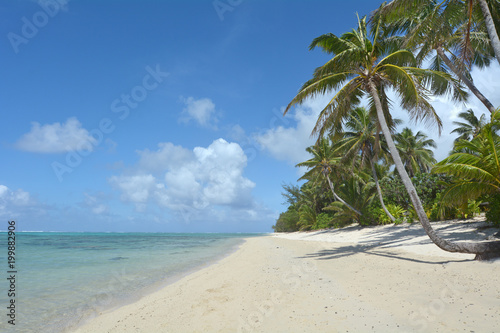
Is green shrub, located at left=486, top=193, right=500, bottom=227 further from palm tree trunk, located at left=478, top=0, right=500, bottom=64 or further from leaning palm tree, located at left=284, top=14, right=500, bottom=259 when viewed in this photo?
palm tree trunk, located at left=478, top=0, right=500, bottom=64

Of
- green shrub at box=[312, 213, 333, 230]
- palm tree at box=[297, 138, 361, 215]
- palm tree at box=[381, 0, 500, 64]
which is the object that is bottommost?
green shrub at box=[312, 213, 333, 230]

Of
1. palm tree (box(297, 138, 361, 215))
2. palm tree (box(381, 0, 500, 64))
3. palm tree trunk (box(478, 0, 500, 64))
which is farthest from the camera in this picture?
palm tree (box(297, 138, 361, 215))

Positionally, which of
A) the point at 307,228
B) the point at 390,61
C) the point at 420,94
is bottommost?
the point at 307,228

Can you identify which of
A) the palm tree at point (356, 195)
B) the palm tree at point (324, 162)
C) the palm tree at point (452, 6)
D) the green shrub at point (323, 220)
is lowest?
the green shrub at point (323, 220)

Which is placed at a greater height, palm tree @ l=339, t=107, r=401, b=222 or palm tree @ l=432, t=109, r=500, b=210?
palm tree @ l=339, t=107, r=401, b=222

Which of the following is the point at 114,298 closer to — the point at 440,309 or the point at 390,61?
the point at 440,309

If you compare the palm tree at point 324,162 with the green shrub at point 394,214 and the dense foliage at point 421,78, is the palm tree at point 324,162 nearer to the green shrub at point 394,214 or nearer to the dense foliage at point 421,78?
the green shrub at point 394,214

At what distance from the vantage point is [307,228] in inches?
1603

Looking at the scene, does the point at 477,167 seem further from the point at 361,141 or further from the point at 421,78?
the point at 361,141

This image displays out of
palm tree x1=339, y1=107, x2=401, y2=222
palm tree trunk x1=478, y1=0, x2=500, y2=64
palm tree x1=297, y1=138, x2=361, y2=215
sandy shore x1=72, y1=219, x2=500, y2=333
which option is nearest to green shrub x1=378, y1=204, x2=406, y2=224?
palm tree x1=339, y1=107, x2=401, y2=222

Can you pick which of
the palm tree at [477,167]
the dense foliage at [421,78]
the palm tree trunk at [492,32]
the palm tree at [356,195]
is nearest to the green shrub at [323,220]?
the palm tree at [356,195]

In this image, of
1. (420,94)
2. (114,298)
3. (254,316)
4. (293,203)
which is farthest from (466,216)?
(293,203)

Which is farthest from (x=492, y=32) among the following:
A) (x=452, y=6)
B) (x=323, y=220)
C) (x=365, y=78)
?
(x=323, y=220)

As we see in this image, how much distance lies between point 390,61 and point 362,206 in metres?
17.3
